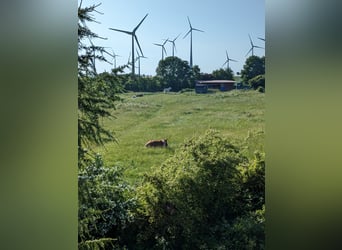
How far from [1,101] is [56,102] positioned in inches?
11.0

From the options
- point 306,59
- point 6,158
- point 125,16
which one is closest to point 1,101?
point 6,158

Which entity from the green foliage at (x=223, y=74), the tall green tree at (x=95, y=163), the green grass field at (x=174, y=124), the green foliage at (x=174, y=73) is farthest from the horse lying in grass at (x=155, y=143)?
the green foliage at (x=223, y=74)

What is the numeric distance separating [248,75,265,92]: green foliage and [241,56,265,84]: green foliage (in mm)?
21

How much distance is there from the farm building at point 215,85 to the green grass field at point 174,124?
4 cm

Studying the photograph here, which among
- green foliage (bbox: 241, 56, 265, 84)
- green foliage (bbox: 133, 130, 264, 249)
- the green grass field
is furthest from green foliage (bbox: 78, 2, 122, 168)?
green foliage (bbox: 241, 56, 265, 84)

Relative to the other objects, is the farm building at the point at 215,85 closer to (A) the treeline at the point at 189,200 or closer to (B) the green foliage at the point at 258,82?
(B) the green foliage at the point at 258,82

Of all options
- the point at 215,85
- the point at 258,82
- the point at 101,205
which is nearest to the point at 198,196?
the point at 101,205

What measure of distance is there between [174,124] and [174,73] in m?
0.37

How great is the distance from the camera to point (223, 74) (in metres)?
2.77

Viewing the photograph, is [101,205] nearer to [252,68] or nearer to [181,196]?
[181,196]

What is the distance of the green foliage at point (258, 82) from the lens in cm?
276

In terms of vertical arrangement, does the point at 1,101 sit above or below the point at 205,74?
below

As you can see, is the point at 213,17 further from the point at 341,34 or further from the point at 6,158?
the point at 6,158

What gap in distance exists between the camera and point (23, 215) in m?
1.53
